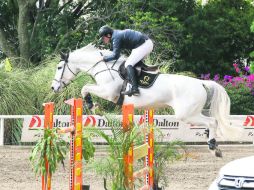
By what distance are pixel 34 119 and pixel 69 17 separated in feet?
39.3

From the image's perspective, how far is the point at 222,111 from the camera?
1265 centimetres

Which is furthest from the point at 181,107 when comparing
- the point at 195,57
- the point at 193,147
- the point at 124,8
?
the point at 195,57

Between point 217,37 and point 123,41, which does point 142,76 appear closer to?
point 123,41

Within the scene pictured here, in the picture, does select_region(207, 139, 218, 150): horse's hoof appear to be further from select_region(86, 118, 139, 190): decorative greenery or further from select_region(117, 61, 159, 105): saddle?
select_region(86, 118, 139, 190): decorative greenery

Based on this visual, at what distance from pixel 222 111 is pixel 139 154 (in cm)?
376

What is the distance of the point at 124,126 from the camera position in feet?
29.3

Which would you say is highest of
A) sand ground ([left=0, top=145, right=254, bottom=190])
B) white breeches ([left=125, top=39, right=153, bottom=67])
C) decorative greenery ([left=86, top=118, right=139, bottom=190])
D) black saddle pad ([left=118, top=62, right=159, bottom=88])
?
white breeches ([left=125, top=39, right=153, bottom=67])

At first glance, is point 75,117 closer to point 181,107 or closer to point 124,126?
point 124,126

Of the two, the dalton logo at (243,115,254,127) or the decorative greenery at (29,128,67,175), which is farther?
the dalton logo at (243,115,254,127)

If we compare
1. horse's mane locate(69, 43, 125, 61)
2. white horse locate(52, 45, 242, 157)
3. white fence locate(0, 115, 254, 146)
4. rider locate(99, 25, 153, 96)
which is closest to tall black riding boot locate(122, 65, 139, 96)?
rider locate(99, 25, 153, 96)

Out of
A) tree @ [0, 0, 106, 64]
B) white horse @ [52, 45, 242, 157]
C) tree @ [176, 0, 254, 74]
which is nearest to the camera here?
white horse @ [52, 45, 242, 157]

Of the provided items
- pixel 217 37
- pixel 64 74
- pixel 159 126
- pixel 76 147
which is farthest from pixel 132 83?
pixel 217 37

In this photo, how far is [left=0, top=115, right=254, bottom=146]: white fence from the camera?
19438 millimetres

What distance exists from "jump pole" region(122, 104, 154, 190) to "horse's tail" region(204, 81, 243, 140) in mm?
2225
